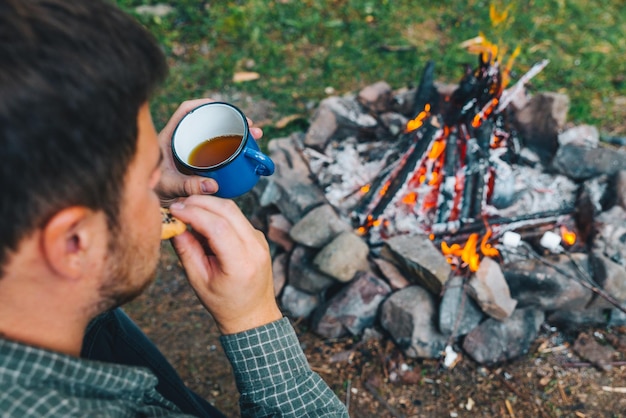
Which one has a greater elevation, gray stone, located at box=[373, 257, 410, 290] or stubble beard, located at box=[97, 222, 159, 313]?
stubble beard, located at box=[97, 222, 159, 313]

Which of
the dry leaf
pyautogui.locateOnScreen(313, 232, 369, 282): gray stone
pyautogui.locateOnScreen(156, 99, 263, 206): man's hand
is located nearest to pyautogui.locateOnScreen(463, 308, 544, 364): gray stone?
pyautogui.locateOnScreen(313, 232, 369, 282): gray stone

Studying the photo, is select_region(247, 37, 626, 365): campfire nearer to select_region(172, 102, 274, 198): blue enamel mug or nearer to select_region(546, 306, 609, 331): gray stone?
select_region(546, 306, 609, 331): gray stone

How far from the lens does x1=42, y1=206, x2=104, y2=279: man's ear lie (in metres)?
1.09

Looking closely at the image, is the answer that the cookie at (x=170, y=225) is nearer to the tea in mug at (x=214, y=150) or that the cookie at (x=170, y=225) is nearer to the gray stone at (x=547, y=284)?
the tea in mug at (x=214, y=150)

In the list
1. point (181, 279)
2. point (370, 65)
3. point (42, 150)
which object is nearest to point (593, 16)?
point (370, 65)

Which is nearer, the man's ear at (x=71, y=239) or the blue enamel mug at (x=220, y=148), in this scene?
the man's ear at (x=71, y=239)

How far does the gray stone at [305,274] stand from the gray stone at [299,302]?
0.04 metres

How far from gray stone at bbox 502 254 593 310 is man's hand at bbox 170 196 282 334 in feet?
5.75

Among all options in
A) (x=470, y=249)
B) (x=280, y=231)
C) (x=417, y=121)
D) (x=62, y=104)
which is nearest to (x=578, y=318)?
(x=470, y=249)

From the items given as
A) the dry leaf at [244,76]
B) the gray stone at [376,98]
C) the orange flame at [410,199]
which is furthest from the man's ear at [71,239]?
the dry leaf at [244,76]

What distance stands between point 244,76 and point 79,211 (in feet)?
12.1

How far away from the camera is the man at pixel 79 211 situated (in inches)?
39.4

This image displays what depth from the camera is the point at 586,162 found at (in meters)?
3.46

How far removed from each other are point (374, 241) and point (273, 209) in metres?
0.68
